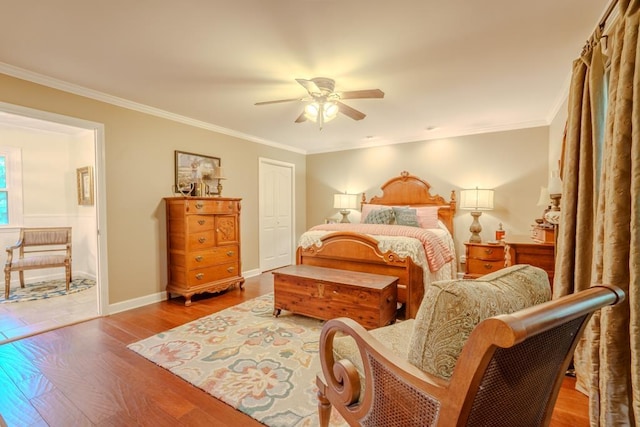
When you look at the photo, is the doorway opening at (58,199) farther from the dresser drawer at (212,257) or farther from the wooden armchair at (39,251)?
the dresser drawer at (212,257)

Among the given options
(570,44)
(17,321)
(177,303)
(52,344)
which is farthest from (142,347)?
(570,44)

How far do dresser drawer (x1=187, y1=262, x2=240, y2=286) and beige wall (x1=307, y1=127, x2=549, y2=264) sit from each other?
101 inches

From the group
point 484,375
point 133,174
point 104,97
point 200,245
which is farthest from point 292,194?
point 484,375

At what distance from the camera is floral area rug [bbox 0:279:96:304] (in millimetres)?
3920

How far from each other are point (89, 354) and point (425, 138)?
5.09 m

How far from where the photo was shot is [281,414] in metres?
1.72

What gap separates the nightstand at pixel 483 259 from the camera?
3746mm

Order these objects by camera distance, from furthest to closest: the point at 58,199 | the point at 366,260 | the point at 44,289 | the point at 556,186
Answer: the point at 58,199, the point at 44,289, the point at 366,260, the point at 556,186

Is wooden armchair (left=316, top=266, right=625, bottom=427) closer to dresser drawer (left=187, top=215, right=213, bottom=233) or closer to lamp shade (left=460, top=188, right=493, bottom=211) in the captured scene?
dresser drawer (left=187, top=215, right=213, bottom=233)

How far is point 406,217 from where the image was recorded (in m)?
4.45

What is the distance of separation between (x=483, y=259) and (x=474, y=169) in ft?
5.08

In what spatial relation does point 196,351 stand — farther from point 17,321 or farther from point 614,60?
point 614,60

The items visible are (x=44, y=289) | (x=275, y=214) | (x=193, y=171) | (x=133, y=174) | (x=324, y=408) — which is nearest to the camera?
(x=324, y=408)

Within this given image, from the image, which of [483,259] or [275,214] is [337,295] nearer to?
[483,259]
